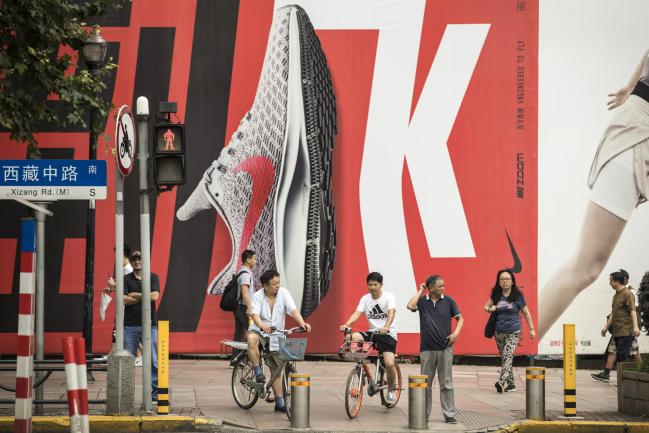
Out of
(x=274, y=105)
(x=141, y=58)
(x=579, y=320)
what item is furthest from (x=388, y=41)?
(x=579, y=320)

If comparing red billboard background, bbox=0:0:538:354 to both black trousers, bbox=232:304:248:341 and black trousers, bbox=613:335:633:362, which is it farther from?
black trousers, bbox=613:335:633:362

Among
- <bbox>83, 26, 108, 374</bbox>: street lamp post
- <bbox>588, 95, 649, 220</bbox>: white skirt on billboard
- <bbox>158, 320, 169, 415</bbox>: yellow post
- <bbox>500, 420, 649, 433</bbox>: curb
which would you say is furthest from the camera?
<bbox>588, 95, 649, 220</bbox>: white skirt on billboard

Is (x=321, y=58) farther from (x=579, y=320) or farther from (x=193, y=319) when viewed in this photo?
(x=579, y=320)

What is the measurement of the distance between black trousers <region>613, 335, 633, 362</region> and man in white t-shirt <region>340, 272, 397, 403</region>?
16.5 ft

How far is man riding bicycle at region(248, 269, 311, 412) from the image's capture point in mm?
14375

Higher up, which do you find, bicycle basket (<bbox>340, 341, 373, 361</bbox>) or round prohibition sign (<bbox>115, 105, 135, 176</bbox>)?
round prohibition sign (<bbox>115, 105, 135, 176</bbox>)

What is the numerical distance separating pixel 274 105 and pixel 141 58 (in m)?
2.57

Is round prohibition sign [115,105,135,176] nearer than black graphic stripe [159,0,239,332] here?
Yes

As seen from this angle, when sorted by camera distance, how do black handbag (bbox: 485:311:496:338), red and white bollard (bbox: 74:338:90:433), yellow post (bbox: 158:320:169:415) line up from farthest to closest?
black handbag (bbox: 485:311:496:338), yellow post (bbox: 158:320:169:415), red and white bollard (bbox: 74:338:90:433)

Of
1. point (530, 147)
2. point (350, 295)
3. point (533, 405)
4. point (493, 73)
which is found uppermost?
point (493, 73)

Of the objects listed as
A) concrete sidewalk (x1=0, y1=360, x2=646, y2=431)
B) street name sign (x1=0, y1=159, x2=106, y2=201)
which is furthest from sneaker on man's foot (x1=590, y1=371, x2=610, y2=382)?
street name sign (x1=0, y1=159, x2=106, y2=201)

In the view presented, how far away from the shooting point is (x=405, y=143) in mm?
21328

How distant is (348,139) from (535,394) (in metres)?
8.23

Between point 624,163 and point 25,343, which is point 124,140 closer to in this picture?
point 25,343
